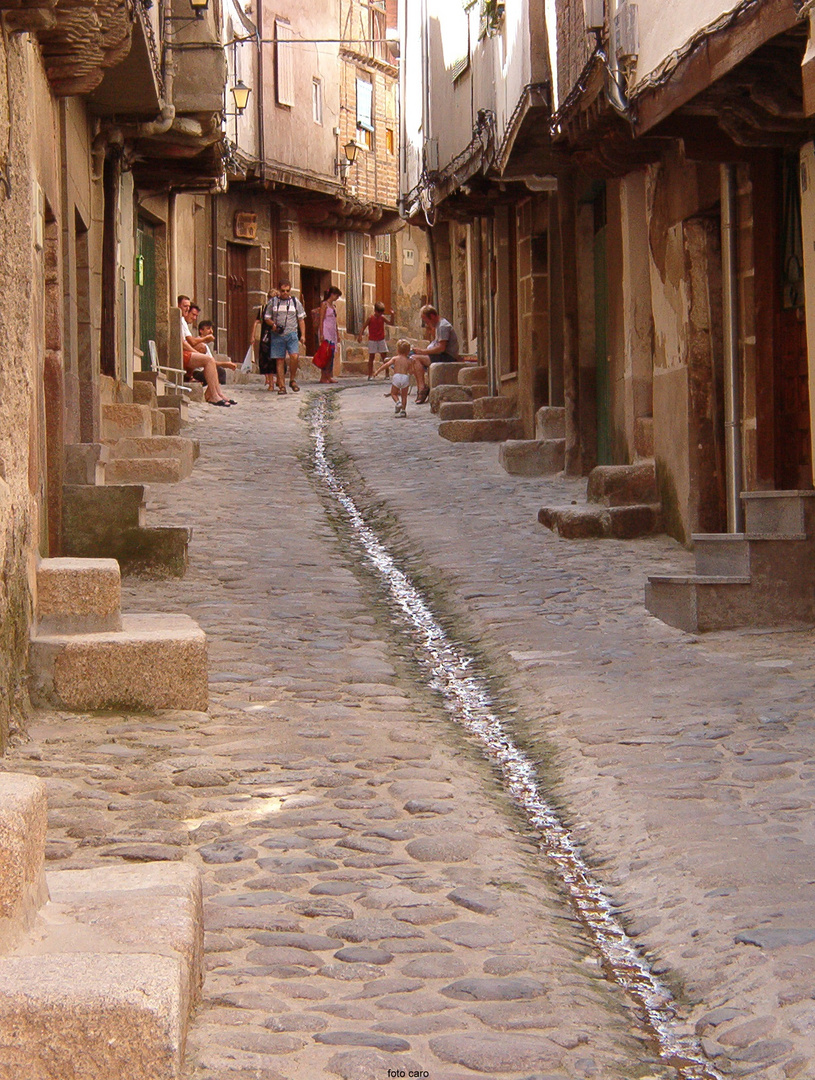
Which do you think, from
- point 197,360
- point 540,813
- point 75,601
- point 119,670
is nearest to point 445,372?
point 197,360

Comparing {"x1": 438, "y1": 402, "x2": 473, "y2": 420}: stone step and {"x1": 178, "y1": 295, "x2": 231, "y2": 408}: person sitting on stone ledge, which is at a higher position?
{"x1": 178, "y1": 295, "x2": 231, "y2": 408}: person sitting on stone ledge

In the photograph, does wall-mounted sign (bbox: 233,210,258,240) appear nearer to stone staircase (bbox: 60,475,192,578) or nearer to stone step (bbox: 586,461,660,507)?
stone step (bbox: 586,461,660,507)

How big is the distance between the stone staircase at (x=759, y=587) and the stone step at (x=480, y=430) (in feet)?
30.5

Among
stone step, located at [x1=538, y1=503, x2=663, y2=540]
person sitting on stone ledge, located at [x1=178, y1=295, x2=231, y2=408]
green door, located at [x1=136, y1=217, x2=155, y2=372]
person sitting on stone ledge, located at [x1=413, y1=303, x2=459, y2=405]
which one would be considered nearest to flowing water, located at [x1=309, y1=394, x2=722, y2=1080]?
stone step, located at [x1=538, y1=503, x2=663, y2=540]

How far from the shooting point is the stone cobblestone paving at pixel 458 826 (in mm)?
3277

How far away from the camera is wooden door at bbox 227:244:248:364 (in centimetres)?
3117

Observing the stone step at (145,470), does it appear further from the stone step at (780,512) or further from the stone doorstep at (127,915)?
the stone doorstep at (127,915)

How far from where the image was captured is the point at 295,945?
3.74 m

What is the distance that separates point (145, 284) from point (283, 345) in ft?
12.6

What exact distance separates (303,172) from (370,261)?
212 inches

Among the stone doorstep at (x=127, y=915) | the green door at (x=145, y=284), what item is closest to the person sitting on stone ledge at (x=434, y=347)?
the green door at (x=145, y=284)

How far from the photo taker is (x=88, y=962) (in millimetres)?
2734

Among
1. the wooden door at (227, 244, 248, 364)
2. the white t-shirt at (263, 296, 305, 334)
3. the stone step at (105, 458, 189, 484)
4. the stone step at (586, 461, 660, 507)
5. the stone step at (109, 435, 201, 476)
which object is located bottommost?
the stone step at (586, 461, 660, 507)

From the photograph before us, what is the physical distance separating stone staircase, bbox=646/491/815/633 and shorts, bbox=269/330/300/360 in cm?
1611
